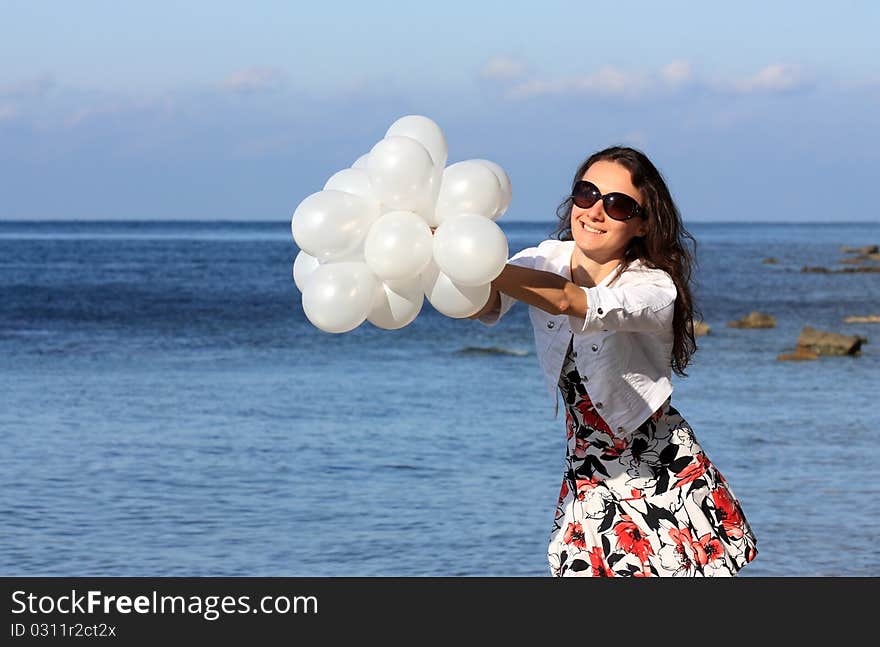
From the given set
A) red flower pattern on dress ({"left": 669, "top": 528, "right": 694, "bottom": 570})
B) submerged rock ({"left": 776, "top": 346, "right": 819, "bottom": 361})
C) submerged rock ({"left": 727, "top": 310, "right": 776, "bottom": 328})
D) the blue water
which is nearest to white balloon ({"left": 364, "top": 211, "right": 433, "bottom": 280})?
red flower pattern on dress ({"left": 669, "top": 528, "right": 694, "bottom": 570})

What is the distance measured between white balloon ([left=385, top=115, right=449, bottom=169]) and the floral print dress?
663 millimetres

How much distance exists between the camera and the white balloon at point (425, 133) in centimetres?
359

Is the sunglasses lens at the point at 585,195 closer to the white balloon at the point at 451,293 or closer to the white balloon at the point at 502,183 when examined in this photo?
the white balloon at the point at 502,183

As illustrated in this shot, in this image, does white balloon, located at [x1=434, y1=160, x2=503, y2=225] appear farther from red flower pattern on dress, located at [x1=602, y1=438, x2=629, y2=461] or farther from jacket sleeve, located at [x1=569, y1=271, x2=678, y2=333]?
red flower pattern on dress, located at [x1=602, y1=438, x2=629, y2=461]

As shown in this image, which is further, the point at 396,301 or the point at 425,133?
the point at 425,133

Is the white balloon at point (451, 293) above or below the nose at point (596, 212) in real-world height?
below

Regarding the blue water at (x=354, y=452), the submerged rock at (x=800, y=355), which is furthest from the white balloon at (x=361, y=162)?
the submerged rock at (x=800, y=355)

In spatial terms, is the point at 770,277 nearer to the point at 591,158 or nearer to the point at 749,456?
the point at 749,456

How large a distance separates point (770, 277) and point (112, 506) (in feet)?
109

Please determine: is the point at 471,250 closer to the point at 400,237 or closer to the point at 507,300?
the point at 400,237

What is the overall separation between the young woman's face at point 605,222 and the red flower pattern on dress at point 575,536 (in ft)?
2.51

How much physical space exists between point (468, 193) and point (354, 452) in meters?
6.84

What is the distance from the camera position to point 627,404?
375cm

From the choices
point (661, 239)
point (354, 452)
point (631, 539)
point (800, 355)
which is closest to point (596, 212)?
point (661, 239)
